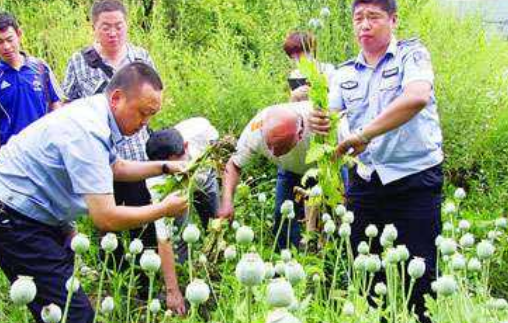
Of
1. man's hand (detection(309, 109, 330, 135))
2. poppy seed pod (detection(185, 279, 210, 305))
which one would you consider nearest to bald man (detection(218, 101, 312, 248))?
man's hand (detection(309, 109, 330, 135))

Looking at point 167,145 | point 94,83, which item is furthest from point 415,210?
point 94,83

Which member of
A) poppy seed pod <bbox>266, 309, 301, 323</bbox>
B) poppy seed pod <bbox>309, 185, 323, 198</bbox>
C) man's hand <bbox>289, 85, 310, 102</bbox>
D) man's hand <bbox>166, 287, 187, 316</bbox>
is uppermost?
man's hand <bbox>289, 85, 310, 102</bbox>

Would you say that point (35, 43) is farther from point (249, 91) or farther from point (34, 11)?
point (249, 91)

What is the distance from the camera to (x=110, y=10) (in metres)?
3.82

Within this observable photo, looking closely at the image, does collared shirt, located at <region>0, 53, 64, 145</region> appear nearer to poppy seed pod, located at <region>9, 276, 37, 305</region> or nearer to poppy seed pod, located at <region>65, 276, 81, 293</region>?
poppy seed pod, located at <region>65, 276, 81, 293</region>

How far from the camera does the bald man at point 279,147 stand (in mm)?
3357

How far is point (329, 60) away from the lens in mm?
4957

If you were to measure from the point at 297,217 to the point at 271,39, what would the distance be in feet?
7.84

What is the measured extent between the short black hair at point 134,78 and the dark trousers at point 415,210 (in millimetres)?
975

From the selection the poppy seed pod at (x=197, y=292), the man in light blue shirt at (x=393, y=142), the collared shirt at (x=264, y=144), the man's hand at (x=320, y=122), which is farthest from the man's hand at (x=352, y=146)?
the poppy seed pod at (x=197, y=292)

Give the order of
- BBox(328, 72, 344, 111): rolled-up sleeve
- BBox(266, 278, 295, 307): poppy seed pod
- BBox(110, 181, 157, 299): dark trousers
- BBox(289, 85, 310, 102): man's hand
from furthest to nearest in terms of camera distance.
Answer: BBox(289, 85, 310, 102): man's hand, BBox(110, 181, 157, 299): dark trousers, BBox(328, 72, 344, 111): rolled-up sleeve, BBox(266, 278, 295, 307): poppy seed pod

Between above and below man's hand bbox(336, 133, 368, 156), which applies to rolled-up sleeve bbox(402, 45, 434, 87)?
above

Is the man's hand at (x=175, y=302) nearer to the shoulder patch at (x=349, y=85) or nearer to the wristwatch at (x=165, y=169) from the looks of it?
the wristwatch at (x=165, y=169)

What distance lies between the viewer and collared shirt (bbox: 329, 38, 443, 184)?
3080 millimetres
